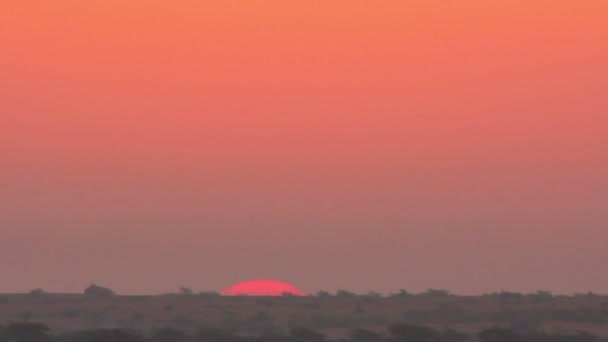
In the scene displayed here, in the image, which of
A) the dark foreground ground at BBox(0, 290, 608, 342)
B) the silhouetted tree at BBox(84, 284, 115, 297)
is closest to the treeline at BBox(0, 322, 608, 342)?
the dark foreground ground at BBox(0, 290, 608, 342)

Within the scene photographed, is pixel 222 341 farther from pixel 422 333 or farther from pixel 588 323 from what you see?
pixel 588 323

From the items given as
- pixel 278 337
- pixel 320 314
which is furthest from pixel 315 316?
pixel 278 337

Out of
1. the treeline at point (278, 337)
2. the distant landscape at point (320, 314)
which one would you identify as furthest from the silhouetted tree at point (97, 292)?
the treeline at point (278, 337)

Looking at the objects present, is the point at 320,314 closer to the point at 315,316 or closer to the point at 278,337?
the point at 315,316

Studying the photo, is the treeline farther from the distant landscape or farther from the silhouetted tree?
the silhouetted tree

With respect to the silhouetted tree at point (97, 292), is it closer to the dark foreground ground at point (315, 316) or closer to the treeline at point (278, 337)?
the dark foreground ground at point (315, 316)

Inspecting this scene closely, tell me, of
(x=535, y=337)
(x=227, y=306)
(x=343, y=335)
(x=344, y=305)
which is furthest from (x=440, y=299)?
(x=535, y=337)

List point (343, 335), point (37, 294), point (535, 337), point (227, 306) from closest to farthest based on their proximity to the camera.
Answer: point (535, 337), point (343, 335), point (227, 306), point (37, 294)
